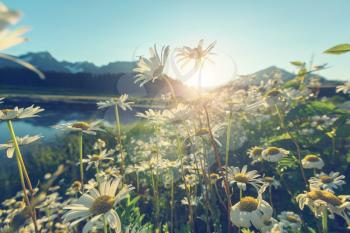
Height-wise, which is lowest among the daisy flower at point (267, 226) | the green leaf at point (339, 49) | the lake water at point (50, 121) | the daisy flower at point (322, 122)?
the lake water at point (50, 121)

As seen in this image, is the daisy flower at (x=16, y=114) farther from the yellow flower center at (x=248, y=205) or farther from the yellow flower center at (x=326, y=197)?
the yellow flower center at (x=326, y=197)

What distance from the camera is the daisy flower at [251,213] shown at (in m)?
1.66

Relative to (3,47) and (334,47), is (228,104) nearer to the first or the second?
(334,47)

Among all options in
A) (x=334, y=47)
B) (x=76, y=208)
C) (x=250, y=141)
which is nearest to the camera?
(x=334, y=47)

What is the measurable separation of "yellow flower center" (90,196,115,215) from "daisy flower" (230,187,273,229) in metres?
0.63

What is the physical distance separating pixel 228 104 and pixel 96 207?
1299 mm

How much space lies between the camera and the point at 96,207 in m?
1.52

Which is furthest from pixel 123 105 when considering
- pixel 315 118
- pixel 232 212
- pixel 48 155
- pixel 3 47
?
pixel 48 155

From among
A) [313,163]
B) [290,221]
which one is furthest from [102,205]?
[313,163]

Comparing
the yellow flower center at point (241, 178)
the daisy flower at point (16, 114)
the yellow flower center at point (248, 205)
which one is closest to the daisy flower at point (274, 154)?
the yellow flower center at point (241, 178)

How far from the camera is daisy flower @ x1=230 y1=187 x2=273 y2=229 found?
1.66 m

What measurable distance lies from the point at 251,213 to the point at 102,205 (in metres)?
0.74

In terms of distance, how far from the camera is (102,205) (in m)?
1.50

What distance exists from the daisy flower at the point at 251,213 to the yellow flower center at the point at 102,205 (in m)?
0.63
